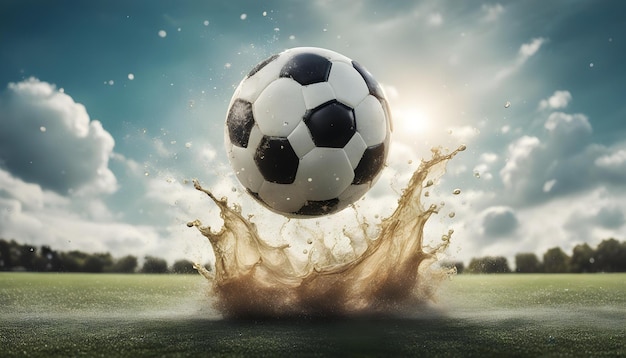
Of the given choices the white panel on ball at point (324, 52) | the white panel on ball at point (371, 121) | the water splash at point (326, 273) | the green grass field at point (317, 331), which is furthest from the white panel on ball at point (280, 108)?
the green grass field at point (317, 331)

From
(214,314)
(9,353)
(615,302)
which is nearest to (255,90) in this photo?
(214,314)

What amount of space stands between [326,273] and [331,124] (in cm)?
163

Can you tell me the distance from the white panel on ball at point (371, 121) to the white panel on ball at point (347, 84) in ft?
0.27

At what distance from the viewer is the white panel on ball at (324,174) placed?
16.1 ft

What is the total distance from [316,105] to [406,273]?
229 centimetres

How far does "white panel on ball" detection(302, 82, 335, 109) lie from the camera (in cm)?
487

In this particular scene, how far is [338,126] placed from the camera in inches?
193

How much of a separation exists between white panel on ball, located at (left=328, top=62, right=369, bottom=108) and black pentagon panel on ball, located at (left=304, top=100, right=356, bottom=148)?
0.10m

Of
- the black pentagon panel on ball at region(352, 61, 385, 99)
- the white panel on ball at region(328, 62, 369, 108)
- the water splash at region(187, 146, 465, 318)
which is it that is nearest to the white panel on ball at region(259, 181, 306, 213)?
the water splash at region(187, 146, 465, 318)

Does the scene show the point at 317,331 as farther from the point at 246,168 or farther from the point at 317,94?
the point at 317,94

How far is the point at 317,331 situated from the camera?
4434 mm

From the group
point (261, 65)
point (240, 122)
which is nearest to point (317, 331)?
point (240, 122)

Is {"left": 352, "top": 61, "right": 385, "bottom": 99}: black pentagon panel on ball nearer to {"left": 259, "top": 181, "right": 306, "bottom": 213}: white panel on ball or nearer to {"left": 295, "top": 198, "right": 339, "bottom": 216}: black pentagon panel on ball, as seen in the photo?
{"left": 295, "top": 198, "right": 339, "bottom": 216}: black pentagon panel on ball

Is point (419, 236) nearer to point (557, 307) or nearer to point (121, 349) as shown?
point (557, 307)
